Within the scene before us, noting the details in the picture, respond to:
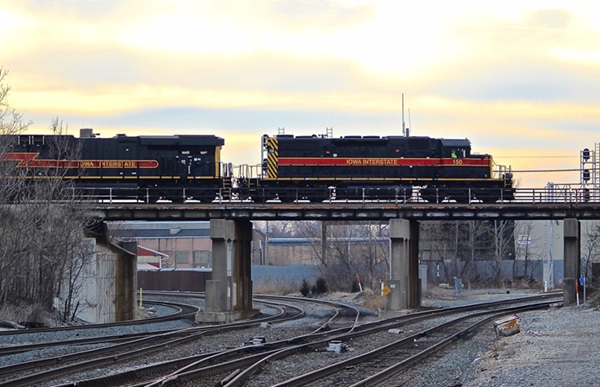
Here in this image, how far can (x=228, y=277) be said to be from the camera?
137 ft

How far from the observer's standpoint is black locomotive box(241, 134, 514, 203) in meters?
49.0

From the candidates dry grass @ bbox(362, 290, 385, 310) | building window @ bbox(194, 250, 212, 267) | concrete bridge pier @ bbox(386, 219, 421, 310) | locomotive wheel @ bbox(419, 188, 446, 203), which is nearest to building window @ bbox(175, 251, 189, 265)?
building window @ bbox(194, 250, 212, 267)

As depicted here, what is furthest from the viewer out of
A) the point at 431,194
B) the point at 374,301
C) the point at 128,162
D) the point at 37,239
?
the point at 374,301

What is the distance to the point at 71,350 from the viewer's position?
76.2ft

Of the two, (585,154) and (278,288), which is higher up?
(585,154)

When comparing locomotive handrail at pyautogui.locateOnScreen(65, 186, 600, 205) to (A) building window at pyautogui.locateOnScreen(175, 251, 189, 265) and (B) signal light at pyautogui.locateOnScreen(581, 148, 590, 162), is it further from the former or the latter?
(A) building window at pyautogui.locateOnScreen(175, 251, 189, 265)

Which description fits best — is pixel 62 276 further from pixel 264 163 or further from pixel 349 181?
pixel 349 181

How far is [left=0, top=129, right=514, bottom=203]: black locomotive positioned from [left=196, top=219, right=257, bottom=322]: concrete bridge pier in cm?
414

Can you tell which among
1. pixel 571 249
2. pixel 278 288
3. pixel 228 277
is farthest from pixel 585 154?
pixel 278 288

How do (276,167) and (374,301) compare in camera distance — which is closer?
(276,167)

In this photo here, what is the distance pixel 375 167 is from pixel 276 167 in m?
5.44

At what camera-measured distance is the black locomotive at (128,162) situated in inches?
1908

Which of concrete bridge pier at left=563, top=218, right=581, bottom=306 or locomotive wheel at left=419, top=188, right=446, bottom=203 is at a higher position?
locomotive wheel at left=419, top=188, right=446, bottom=203

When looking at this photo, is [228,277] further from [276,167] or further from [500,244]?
[500,244]
